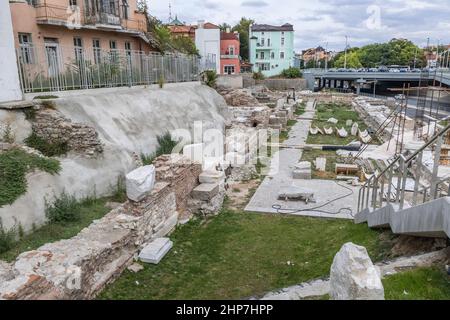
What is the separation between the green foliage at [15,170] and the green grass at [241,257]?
2805 millimetres

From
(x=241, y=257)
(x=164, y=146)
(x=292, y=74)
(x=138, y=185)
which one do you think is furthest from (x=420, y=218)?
(x=292, y=74)

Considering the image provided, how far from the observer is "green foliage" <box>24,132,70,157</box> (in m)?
10.0

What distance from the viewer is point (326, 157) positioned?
18234mm

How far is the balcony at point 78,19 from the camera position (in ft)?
57.4

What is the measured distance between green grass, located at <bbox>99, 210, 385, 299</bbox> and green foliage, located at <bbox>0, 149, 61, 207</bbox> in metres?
2.81

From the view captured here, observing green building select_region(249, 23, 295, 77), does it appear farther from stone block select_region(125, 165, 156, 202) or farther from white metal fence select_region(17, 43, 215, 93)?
stone block select_region(125, 165, 156, 202)

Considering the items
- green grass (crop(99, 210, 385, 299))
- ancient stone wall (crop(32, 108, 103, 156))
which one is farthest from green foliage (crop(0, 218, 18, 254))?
ancient stone wall (crop(32, 108, 103, 156))

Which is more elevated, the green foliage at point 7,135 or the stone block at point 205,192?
the green foliage at point 7,135

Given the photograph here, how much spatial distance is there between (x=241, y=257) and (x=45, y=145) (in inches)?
239

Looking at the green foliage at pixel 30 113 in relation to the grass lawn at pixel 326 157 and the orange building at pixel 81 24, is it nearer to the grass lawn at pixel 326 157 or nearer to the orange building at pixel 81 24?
the orange building at pixel 81 24

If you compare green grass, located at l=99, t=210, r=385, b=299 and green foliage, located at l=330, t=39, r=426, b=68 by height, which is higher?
green foliage, located at l=330, t=39, r=426, b=68

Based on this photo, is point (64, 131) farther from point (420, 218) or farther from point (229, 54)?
point (229, 54)

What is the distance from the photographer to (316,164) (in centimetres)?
1639

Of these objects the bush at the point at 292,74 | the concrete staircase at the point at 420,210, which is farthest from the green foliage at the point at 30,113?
the bush at the point at 292,74
